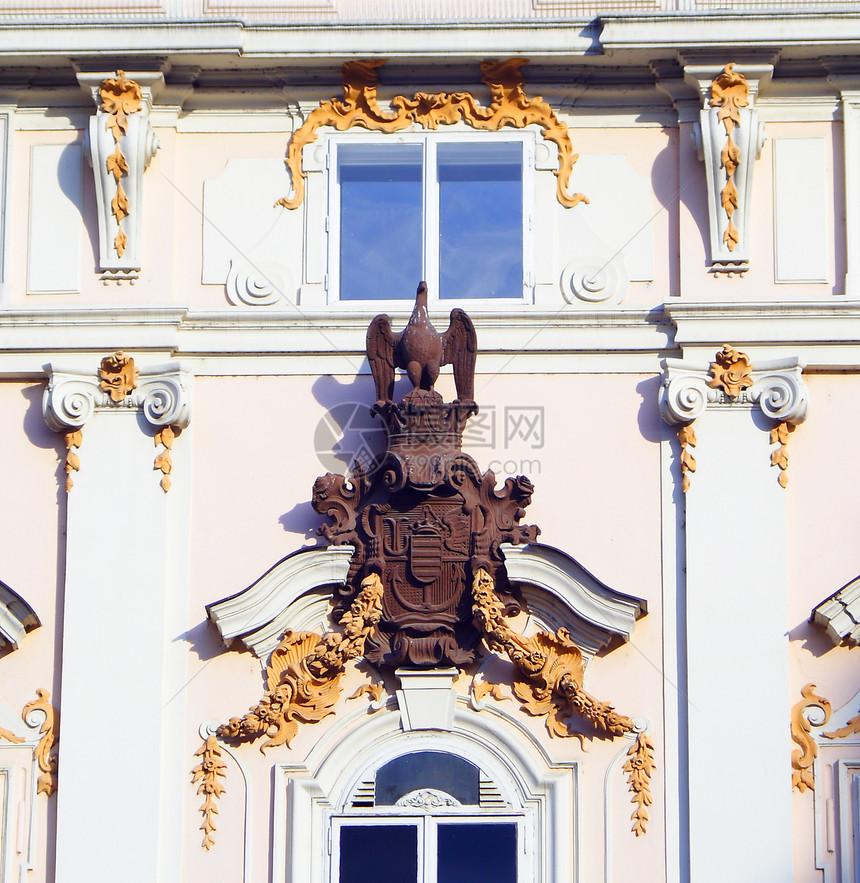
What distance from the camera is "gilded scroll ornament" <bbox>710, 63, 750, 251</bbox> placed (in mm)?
9688

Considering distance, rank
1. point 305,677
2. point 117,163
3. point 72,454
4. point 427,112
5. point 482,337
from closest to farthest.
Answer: point 305,677 → point 72,454 → point 482,337 → point 117,163 → point 427,112

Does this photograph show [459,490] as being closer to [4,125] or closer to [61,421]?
[61,421]

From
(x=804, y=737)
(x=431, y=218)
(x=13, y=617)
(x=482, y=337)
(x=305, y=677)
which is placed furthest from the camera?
(x=431, y=218)

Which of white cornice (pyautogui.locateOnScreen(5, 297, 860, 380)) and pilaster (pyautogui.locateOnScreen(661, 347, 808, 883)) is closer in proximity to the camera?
pilaster (pyautogui.locateOnScreen(661, 347, 808, 883))

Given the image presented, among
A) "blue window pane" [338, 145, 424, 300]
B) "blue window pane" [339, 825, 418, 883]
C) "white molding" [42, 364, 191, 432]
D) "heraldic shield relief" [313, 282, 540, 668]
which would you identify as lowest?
"blue window pane" [339, 825, 418, 883]

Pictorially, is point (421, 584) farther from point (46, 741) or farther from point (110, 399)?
point (46, 741)

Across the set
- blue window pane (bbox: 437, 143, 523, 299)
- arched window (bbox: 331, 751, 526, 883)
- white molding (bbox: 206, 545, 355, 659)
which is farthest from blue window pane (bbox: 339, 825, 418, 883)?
blue window pane (bbox: 437, 143, 523, 299)

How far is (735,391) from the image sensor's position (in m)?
9.44

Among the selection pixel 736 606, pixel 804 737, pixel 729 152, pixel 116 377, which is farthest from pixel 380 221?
pixel 804 737

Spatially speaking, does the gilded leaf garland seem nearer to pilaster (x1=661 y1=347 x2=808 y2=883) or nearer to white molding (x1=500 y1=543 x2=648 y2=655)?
white molding (x1=500 y1=543 x2=648 y2=655)

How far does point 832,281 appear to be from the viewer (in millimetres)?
9680

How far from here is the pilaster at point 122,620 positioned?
9.03 metres

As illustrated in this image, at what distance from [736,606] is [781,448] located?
0.90 meters

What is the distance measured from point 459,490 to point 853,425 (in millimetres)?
2174
